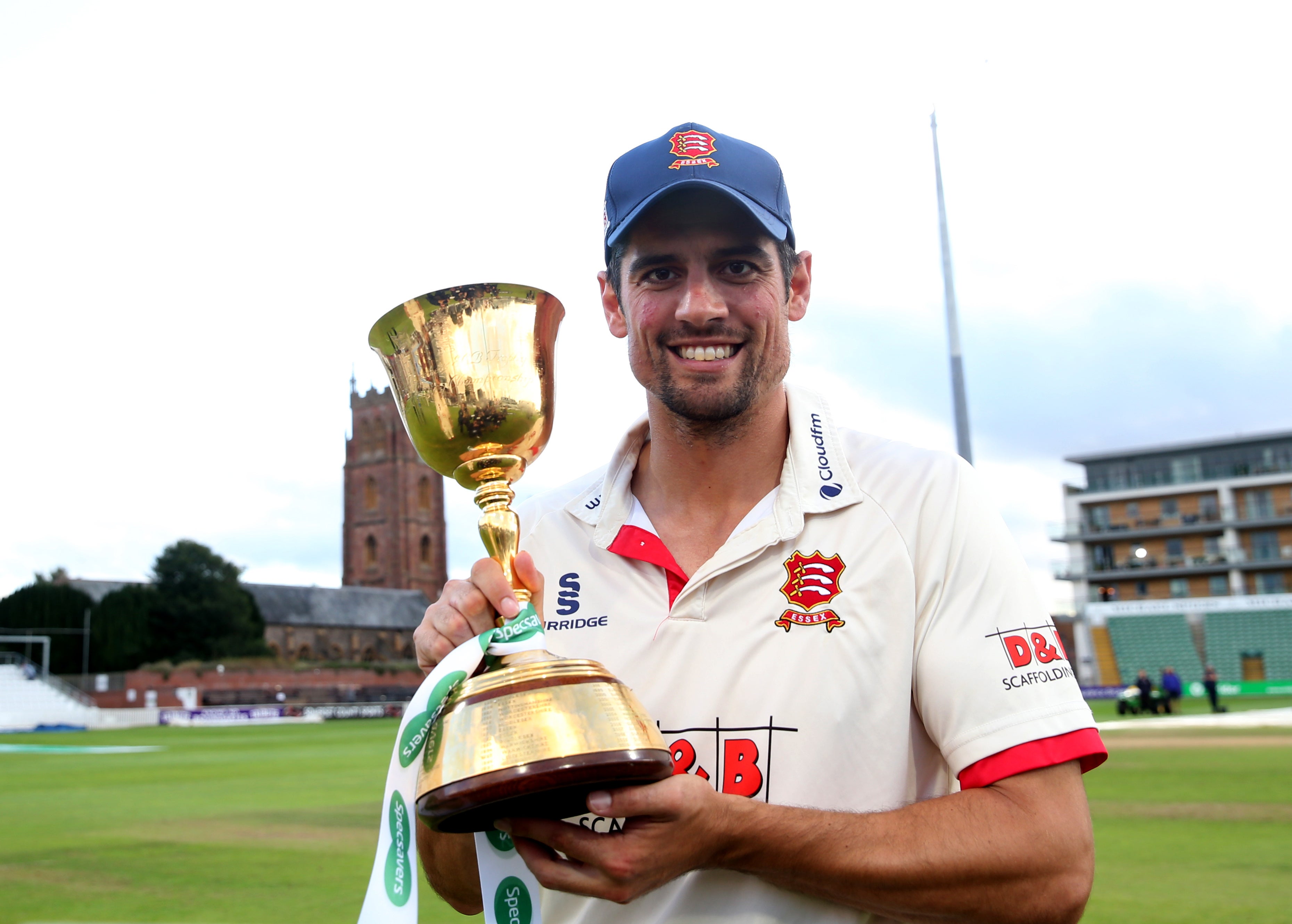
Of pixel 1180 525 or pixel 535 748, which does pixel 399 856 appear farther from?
pixel 1180 525

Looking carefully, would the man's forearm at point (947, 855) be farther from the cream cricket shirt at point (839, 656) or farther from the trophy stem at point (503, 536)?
the trophy stem at point (503, 536)

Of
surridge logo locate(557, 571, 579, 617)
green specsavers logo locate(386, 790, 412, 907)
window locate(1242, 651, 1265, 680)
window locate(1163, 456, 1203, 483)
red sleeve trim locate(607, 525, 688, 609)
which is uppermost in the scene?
window locate(1163, 456, 1203, 483)

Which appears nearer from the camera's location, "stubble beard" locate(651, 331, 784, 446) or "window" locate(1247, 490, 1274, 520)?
"stubble beard" locate(651, 331, 784, 446)

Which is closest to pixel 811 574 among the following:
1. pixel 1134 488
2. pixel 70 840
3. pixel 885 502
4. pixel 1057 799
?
pixel 885 502

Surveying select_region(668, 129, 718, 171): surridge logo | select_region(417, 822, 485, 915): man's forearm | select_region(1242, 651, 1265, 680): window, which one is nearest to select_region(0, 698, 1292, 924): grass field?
select_region(417, 822, 485, 915): man's forearm

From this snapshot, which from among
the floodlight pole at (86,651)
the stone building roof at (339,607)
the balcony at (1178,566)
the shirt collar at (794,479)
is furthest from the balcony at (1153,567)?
the shirt collar at (794,479)

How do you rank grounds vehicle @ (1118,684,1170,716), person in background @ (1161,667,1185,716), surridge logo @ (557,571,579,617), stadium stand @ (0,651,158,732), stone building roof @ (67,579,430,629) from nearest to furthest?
surridge logo @ (557,571,579,617)
grounds vehicle @ (1118,684,1170,716)
person in background @ (1161,667,1185,716)
stadium stand @ (0,651,158,732)
stone building roof @ (67,579,430,629)

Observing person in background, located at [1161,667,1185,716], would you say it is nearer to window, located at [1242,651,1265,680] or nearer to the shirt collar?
window, located at [1242,651,1265,680]

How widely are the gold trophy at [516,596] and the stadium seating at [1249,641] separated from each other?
5950cm

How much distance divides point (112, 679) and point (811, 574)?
5738 cm

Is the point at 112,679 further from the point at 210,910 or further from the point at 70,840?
the point at 210,910

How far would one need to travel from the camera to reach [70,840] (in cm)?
912

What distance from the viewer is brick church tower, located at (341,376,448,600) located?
106 metres

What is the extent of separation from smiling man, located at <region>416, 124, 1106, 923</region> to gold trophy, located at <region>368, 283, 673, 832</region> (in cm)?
6
